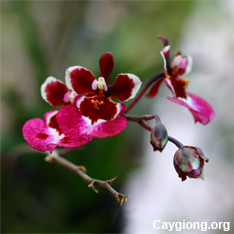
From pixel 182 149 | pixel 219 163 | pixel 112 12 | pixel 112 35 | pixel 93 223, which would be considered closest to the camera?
pixel 182 149

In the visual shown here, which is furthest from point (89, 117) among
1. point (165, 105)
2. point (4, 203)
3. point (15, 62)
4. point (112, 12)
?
point (112, 12)

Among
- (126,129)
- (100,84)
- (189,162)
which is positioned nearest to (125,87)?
(100,84)

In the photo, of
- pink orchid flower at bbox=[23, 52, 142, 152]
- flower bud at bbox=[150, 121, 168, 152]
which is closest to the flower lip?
pink orchid flower at bbox=[23, 52, 142, 152]

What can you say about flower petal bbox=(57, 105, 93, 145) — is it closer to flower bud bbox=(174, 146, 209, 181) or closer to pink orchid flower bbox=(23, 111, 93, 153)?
pink orchid flower bbox=(23, 111, 93, 153)

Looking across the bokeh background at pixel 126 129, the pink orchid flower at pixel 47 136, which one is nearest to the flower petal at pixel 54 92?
the pink orchid flower at pixel 47 136

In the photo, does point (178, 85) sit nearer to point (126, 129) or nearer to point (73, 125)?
point (73, 125)

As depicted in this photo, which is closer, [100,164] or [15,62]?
[100,164]

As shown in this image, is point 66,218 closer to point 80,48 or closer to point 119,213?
point 119,213
